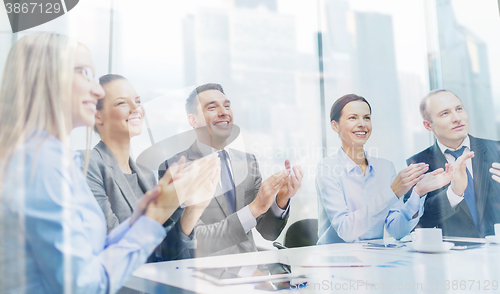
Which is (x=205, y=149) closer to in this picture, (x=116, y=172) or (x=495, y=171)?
(x=116, y=172)

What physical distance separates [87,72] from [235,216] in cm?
71

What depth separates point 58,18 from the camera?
113 centimetres

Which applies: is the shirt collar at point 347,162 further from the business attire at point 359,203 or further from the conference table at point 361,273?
the conference table at point 361,273

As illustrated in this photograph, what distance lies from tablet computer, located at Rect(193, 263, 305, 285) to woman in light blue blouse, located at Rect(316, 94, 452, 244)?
0.50 m

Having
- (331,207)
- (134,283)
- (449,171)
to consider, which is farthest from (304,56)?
(134,283)

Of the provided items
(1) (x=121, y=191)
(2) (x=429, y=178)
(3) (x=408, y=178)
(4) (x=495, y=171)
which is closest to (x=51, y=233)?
(1) (x=121, y=191)

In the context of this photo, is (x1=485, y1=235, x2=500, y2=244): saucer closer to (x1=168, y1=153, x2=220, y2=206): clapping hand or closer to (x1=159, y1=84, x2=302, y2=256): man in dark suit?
(x1=159, y1=84, x2=302, y2=256): man in dark suit

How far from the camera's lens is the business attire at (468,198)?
1.65 m

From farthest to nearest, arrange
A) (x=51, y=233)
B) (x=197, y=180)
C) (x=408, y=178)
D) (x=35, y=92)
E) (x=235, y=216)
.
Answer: (x=408, y=178) → (x=235, y=216) → (x=197, y=180) → (x=35, y=92) → (x=51, y=233)

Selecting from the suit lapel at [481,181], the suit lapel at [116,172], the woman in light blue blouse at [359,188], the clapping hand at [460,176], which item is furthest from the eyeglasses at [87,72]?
the suit lapel at [481,181]

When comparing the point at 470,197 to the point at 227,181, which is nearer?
the point at 227,181

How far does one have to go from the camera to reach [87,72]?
1081 mm

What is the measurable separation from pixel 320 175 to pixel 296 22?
25.9 inches

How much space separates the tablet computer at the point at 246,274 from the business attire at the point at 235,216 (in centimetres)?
25
